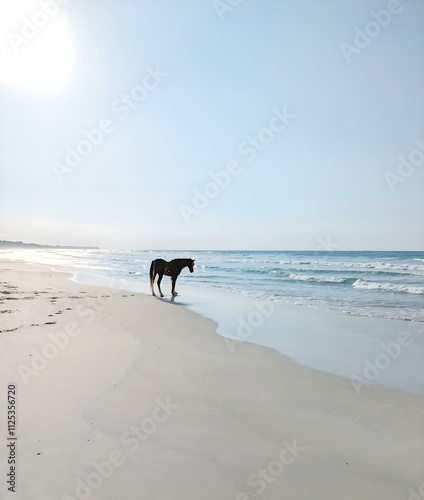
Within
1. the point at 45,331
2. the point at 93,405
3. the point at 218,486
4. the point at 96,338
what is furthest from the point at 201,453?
the point at 45,331

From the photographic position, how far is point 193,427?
11.3 ft

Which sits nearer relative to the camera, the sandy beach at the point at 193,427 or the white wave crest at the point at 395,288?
the sandy beach at the point at 193,427

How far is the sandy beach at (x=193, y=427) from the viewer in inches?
104

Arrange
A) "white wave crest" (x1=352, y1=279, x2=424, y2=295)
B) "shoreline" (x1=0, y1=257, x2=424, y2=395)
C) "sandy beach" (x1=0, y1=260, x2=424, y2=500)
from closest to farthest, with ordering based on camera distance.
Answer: "sandy beach" (x1=0, y1=260, x2=424, y2=500) → "shoreline" (x1=0, y1=257, x2=424, y2=395) → "white wave crest" (x1=352, y1=279, x2=424, y2=295)

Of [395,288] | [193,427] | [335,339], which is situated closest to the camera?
[193,427]

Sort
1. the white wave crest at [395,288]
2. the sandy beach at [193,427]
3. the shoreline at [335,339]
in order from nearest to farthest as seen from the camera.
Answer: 1. the sandy beach at [193,427]
2. the shoreline at [335,339]
3. the white wave crest at [395,288]

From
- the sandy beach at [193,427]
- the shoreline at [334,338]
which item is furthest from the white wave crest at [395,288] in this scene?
the sandy beach at [193,427]

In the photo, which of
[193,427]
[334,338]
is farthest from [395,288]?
[193,427]

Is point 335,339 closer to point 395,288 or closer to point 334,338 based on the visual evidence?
point 334,338

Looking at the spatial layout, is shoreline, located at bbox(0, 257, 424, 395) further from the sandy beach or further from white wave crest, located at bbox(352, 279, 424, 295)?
white wave crest, located at bbox(352, 279, 424, 295)

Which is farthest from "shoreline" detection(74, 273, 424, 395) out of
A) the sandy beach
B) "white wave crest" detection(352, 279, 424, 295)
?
"white wave crest" detection(352, 279, 424, 295)

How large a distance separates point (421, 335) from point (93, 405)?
285 inches

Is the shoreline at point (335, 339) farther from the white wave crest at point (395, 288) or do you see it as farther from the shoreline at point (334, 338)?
the white wave crest at point (395, 288)

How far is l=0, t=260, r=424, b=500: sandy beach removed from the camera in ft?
8.67
